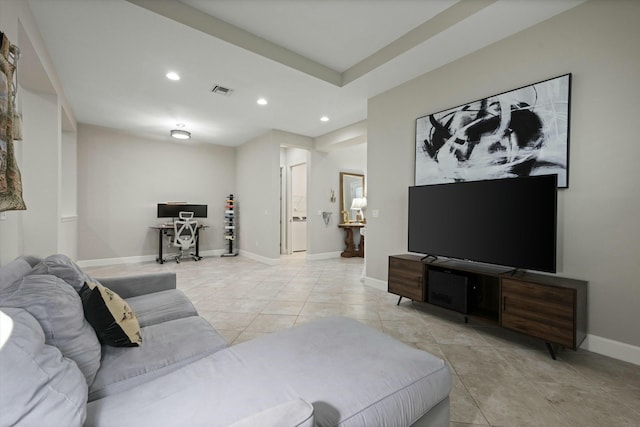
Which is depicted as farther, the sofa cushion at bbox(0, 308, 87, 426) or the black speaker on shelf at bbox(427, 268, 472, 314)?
the black speaker on shelf at bbox(427, 268, 472, 314)

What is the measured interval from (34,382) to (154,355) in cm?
72

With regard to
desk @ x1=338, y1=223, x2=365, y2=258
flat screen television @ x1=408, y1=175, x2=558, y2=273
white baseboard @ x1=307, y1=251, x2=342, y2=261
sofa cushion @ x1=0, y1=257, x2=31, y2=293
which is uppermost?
flat screen television @ x1=408, y1=175, x2=558, y2=273

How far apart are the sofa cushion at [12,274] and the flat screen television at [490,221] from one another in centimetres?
307

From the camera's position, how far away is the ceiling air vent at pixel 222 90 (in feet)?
12.2

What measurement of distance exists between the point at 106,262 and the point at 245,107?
13.8 ft

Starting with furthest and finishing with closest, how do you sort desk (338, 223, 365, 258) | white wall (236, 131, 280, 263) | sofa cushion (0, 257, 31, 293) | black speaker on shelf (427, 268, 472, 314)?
desk (338, 223, 365, 258) < white wall (236, 131, 280, 263) < black speaker on shelf (427, 268, 472, 314) < sofa cushion (0, 257, 31, 293)

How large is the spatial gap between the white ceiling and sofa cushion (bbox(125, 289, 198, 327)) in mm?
2341

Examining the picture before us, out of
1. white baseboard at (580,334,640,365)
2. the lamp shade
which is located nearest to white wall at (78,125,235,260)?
the lamp shade

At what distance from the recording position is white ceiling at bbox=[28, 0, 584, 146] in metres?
2.42

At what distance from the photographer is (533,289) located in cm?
211

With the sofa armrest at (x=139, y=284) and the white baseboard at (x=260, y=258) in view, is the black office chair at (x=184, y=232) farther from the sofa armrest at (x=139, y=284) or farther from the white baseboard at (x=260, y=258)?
the sofa armrest at (x=139, y=284)

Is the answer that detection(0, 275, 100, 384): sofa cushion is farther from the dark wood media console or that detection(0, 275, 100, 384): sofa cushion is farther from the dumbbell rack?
the dumbbell rack

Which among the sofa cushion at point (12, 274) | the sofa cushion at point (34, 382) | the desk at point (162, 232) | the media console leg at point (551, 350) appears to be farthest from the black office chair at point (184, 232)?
the media console leg at point (551, 350)

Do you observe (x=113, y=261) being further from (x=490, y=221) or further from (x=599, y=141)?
(x=599, y=141)
